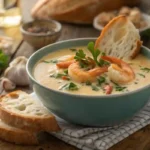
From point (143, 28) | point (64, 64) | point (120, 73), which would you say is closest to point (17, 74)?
point (64, 64)

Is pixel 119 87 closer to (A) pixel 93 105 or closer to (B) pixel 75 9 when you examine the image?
(A) pixel 93 105

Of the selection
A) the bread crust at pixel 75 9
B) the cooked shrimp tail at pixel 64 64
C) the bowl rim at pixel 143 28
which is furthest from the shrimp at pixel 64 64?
the bread crust at pixel 75 9

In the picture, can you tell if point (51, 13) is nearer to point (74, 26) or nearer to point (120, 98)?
point (74, 26)

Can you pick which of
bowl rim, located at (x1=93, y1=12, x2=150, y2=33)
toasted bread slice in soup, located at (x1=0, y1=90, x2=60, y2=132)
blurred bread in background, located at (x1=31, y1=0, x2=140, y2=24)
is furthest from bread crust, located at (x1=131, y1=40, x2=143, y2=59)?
blurred bread in background, located at (x1=31, y1=0, x2=140, y2=24)

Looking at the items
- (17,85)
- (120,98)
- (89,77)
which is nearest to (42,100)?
(89,77)

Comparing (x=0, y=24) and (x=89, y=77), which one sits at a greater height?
(x=89, y=77)

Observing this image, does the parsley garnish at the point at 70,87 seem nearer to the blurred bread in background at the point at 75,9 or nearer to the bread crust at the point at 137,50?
the bread crust at the point at 137,50
